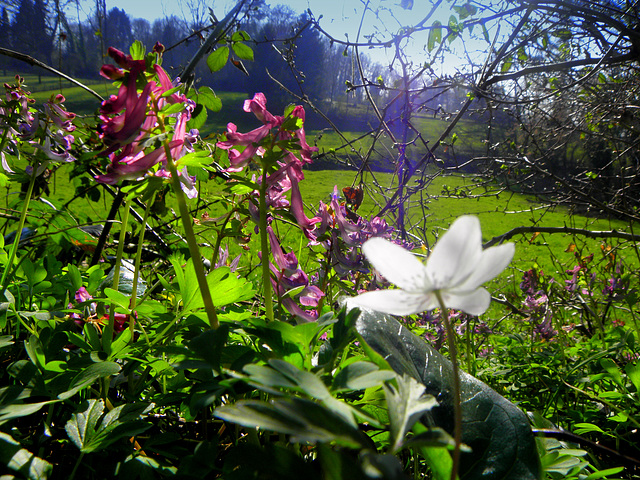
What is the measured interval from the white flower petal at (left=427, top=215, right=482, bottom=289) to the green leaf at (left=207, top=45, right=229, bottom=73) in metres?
0.91

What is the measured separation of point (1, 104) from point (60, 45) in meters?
0.72

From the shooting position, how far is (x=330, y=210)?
91 cm

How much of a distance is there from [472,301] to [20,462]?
1.42 ft

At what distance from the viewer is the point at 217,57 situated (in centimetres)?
101

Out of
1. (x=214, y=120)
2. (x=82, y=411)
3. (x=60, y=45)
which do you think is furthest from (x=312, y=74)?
(x=82, y=411)

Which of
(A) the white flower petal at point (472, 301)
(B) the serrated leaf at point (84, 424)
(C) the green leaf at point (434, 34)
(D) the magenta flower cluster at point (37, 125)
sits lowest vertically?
(B) the serrated leaf at point (84, 424)

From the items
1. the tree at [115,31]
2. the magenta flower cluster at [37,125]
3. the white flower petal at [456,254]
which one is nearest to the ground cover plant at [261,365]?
the white flower petal at [456,254]

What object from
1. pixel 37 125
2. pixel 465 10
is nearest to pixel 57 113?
pixel 37 125

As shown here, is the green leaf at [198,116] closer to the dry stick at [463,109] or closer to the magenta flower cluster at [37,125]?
the magenta flower cluster at [37,125]

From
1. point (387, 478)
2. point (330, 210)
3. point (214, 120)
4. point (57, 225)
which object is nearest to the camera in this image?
point (387, 478)

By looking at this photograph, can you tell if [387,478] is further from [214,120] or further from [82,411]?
[214,120]

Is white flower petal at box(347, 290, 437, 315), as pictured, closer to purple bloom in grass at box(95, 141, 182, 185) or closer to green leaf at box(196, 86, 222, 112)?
purple bloom in grass at box(95, 141, 182, 185)

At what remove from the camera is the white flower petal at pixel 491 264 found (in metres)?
0.28

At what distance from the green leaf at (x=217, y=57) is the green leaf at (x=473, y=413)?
83 cm
